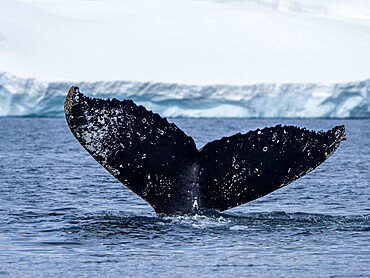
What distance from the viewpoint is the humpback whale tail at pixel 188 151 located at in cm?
754

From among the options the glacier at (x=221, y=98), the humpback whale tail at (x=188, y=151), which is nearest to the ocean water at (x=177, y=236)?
the humpback whale tail at (x=188, y=151)

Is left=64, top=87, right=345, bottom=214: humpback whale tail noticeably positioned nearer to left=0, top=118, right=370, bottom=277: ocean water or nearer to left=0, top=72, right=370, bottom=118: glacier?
left=0, top=118, right=370, bottom=277: ocean water

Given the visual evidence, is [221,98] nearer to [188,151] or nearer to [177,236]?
[177,236]

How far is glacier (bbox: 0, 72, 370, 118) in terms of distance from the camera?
39375 mm

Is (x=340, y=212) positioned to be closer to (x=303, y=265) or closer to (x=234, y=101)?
(x=303, y=265)

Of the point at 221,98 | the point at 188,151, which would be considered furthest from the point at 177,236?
the point at 221,98

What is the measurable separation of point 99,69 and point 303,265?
3943 cm

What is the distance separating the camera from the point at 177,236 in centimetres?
823

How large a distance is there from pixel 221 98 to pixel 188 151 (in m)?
33.0

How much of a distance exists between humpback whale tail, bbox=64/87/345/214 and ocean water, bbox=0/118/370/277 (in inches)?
20.9

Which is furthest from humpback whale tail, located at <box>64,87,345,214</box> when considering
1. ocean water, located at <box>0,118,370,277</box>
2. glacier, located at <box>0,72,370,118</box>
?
glacier, located at <box>0,72,370,118</box>

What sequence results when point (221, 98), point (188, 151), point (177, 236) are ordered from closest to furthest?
1. point (188, 151)
2. point (177, 236)
3. point (221, 98)

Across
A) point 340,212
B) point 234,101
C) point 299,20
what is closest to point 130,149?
point 340,212

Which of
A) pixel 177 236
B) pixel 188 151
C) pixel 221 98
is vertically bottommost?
pixel 177 236
